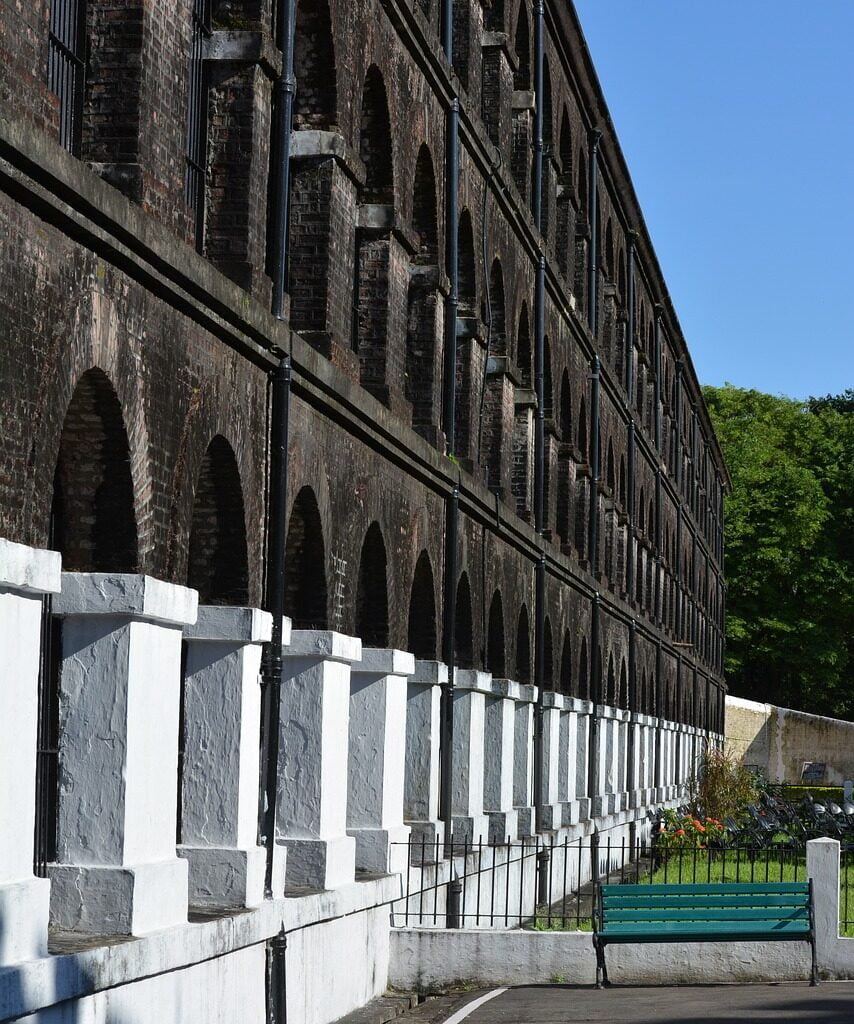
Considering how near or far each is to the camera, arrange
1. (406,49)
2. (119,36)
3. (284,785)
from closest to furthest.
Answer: (119,36)
(284,785)
(406,49)

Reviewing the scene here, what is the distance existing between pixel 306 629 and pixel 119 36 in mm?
4888

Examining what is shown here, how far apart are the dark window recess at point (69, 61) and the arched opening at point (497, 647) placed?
41.8 feet

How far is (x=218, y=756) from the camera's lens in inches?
473

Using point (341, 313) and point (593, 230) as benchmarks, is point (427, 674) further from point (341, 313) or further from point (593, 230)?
point (593, 230)

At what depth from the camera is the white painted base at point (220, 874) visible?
470 inches

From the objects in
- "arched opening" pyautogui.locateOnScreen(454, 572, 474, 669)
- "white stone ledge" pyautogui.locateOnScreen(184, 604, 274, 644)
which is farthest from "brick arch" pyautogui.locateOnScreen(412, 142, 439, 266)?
"white stone ledge" pyautogui.locateOnScreen(184, 604, 274, 644)

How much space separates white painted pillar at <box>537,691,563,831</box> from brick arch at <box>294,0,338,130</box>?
42.2 feet

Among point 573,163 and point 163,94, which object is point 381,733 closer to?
point 163,94

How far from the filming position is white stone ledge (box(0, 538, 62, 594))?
334 inches

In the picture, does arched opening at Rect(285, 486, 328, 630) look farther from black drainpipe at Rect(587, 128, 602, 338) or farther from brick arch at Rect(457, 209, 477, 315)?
black drainpipe at Rect(587, 128, 602, 338)

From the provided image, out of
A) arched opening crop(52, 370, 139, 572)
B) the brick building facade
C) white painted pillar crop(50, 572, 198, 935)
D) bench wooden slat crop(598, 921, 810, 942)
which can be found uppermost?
the brick building facade

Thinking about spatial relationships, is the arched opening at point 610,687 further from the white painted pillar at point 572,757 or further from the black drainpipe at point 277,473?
the black drainpipe at point 277,473

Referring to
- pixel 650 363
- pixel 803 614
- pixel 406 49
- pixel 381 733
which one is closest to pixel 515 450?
pixel 406 49

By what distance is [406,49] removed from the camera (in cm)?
1764
